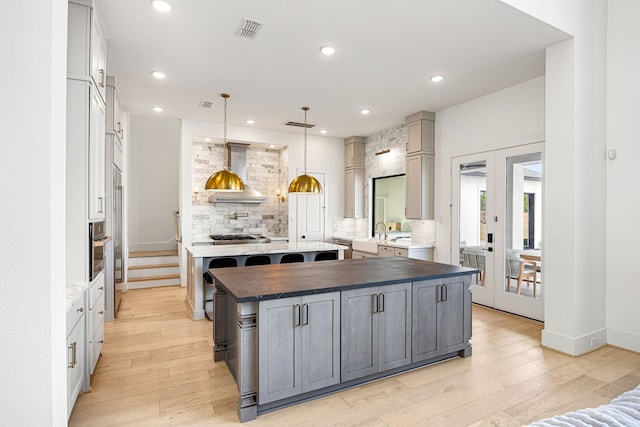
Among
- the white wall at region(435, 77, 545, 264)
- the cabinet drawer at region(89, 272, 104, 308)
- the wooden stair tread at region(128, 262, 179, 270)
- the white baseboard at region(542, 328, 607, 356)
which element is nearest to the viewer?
the cabinet drawer at region(89, 272, 104, 308)

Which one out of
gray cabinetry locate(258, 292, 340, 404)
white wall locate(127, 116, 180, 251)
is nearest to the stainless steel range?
white wall locate(127, 116, 180, 251)

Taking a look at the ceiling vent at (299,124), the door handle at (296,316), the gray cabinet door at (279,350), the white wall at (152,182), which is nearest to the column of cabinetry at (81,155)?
the gray cabinet door at (279,350)

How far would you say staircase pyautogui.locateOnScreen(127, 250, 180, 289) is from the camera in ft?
20.7

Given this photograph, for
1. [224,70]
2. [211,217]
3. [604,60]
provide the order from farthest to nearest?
1. [211,217]
2. [224,70]
3. [604,60]

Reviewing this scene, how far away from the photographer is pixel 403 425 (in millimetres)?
2225

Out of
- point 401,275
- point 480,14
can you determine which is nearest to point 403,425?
point 401,275

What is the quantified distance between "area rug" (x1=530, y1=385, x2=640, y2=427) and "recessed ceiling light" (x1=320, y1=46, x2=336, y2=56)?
3456 millimetres

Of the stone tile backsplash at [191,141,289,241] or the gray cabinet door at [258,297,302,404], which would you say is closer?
the gray cabinet door at [258,297,302,404]

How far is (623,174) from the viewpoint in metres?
3.55

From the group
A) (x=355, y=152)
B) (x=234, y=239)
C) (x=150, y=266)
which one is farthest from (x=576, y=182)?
(x=150, y=266)

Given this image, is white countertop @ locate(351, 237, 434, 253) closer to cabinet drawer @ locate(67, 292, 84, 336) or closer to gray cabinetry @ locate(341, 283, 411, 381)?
gray cabinetry @ locate(341, 283, 411, 381)

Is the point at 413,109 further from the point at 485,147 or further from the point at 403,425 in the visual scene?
the point at 403,425

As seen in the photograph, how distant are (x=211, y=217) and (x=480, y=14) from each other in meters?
5.88

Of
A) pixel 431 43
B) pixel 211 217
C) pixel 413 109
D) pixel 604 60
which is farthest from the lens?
pixel 211 217
